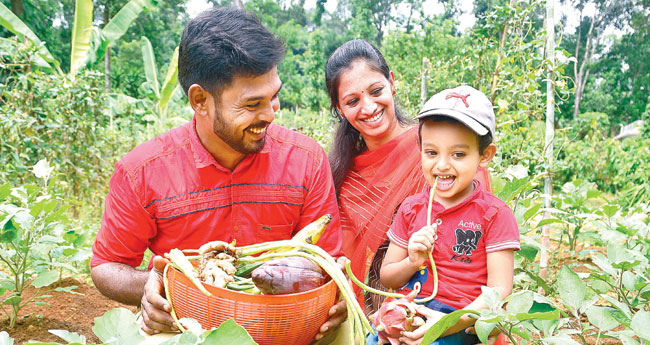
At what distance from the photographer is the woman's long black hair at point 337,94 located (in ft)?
7.61

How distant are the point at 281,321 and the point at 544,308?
69cm

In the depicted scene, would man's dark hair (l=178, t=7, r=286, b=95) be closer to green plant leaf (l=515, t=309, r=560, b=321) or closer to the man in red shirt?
the man in red shirt

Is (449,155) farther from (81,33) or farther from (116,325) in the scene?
(81,33)

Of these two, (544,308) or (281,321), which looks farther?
(544,308)

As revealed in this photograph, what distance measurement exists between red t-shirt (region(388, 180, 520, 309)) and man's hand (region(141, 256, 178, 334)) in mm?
787

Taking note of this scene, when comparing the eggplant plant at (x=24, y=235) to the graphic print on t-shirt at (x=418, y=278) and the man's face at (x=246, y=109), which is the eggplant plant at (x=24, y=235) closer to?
the man's face at (x=246, y=109)

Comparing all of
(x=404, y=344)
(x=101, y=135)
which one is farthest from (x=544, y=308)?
(x=101, y=135)

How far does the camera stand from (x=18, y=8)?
1086cm

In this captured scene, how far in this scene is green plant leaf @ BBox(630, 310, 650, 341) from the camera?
99cm

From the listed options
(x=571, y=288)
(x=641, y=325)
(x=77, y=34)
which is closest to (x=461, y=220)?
(x=571, y=288)

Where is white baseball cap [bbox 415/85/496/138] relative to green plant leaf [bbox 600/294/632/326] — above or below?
above

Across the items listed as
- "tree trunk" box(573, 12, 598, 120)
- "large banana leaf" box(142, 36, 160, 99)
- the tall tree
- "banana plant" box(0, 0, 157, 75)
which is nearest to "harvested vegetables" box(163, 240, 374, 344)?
"banana plant" box(0, 0, 157, 75)

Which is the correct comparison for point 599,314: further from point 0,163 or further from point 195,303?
point 0,163

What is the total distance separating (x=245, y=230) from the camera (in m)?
1.80
